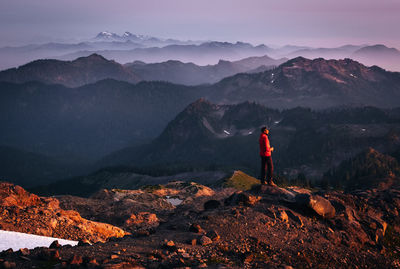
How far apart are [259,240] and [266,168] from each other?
13334 millimetres

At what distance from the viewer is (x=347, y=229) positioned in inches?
1469

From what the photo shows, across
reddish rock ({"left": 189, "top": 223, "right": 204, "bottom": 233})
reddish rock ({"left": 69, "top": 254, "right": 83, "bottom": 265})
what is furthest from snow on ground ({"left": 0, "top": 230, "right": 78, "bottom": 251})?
reddish rock ({"left": 189, "top": 223, "right": 204, "bottom": 233})

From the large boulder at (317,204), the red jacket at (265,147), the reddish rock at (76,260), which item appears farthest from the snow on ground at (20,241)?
the large boulder at (317,204)

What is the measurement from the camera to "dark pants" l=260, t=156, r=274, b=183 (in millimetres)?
42075

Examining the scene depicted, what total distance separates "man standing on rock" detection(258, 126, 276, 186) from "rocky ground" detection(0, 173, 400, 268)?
69.5 inches

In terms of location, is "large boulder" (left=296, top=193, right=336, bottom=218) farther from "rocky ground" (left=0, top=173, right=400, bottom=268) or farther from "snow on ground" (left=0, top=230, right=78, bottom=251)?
"snow on ground" (left=0, top=230, right=78, bottom=251)

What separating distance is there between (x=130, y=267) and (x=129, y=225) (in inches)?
1408

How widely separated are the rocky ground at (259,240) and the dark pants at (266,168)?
1.56m

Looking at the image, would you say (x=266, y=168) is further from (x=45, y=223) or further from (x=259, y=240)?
(x=45, y=223)

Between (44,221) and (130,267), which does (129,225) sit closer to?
(44,221)

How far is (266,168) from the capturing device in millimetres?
43062

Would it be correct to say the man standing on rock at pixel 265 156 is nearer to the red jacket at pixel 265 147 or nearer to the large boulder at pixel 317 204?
the red jacket at pixel 265 147

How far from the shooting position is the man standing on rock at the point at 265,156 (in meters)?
40.8

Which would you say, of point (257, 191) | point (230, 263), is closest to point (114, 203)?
point (257, 191)
